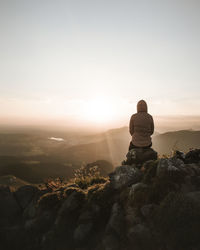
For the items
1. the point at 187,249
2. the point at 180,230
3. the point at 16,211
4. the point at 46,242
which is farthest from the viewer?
the point at 16,211

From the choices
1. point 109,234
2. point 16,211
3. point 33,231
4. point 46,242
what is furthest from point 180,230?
point 16,211

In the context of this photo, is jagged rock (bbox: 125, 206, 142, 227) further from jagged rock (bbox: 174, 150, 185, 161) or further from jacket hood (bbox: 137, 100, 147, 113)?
jacket hood (bbox: 137, 100, 147, 113)

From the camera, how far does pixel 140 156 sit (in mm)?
10016

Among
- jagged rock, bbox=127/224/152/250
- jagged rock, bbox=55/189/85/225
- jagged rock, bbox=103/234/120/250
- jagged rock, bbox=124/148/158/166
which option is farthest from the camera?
jagged rock, bbox=124/148/158/166

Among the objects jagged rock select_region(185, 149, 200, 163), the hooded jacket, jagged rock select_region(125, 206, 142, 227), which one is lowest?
jagged rock select_region(125, 206, 142, 227)

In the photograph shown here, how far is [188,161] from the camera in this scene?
9266 millimetres

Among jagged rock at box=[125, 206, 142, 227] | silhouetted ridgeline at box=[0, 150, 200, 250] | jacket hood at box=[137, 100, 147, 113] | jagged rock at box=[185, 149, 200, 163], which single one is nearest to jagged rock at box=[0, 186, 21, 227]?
silhouetted ridgeline at box=[0, 150, 200, 250]

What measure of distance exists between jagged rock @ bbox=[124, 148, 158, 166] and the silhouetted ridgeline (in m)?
1.08

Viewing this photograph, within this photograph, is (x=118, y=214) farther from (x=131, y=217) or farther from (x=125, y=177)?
(x=125, y=177)

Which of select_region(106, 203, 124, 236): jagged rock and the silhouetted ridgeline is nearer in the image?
the silhouetted ridgeline

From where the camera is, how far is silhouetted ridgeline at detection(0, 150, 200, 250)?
549 cm

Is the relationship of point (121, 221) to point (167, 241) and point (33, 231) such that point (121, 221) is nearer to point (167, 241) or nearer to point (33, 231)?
point (167, 241)

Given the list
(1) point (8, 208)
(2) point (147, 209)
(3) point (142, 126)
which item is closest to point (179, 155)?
(3) point (142, 126)

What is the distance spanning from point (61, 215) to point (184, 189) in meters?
5.94
